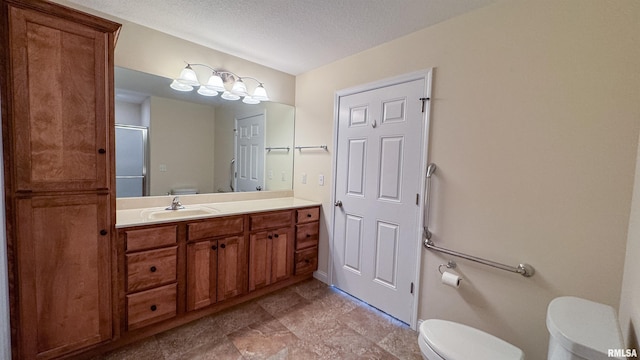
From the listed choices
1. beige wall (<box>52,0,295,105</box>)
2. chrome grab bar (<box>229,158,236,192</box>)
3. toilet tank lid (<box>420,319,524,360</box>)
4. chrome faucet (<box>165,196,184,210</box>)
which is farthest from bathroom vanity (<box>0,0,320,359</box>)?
toilet tank lid (<box>420,319,524,360</box>)

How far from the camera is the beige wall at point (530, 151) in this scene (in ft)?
4.11

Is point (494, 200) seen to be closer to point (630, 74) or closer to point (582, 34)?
point (630, 74)

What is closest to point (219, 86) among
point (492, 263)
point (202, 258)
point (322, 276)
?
point (202, 258)

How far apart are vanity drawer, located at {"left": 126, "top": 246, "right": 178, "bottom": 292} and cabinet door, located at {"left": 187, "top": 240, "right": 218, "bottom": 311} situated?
0.12 metres

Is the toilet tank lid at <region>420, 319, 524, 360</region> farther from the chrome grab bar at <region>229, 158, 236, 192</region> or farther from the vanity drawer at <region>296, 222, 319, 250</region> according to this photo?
the chrome grab bar at <region>229, 158, 236, 192</region>

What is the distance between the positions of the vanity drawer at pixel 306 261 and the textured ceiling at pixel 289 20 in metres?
2.01

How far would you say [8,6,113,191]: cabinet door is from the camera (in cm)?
133

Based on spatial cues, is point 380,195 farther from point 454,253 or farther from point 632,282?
point 632,282

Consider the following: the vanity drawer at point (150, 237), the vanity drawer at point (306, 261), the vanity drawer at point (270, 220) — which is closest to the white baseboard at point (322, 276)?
the vanity drawer at point (306, 261)

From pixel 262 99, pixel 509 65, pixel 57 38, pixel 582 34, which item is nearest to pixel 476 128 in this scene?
pixel 509 65

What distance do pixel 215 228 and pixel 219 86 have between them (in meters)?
1.32

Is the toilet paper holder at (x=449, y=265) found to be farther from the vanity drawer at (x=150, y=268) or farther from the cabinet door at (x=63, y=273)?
the cabinet door at (x=63, y=273)

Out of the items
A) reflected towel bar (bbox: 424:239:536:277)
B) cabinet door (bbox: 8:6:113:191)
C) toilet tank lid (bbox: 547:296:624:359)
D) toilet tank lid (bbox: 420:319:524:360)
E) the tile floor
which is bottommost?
the tile floor

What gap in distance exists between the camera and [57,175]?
1.44 m
